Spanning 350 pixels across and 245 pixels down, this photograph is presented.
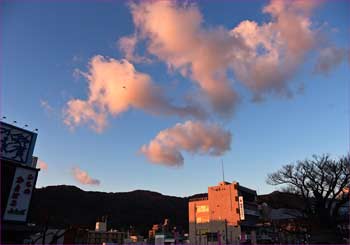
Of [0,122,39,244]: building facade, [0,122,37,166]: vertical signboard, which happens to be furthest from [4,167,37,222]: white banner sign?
[0,122,37,166]: vertical signboard

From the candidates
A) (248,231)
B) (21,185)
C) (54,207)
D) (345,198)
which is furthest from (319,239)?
(54,207)

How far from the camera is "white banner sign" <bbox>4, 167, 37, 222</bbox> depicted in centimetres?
2848

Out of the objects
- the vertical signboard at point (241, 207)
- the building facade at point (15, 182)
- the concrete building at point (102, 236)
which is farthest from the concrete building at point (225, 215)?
the building facade at point (15, 182)

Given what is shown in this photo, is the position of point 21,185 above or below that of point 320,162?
below

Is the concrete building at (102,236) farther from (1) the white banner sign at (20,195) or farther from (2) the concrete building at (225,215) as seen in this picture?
(1) the white banner sign at (20,195)

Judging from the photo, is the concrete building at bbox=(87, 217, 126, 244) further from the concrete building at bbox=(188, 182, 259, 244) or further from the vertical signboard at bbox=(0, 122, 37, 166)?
the vertical signboard at bbox=(0, 122, 37, 166)

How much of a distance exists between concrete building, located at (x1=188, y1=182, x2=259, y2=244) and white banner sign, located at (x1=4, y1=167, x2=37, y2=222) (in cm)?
6824

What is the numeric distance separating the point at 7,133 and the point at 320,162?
143 ft

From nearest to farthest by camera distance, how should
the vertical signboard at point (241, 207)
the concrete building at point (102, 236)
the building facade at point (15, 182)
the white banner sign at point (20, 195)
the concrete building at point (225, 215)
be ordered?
the building facade at point (15, 182) → the white banner sign at point (20, 195) → the vertical signboard at point (241, 207) → the concrete building at point (225, 215) → the concrete building at point (102, 236)

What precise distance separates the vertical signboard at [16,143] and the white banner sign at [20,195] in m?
1.77

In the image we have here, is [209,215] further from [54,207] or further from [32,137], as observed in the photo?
[54,207]

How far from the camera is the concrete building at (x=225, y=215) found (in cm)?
9162

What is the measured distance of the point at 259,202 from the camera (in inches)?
4134

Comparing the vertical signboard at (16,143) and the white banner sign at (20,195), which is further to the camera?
the vertical signboard at (16,143)
